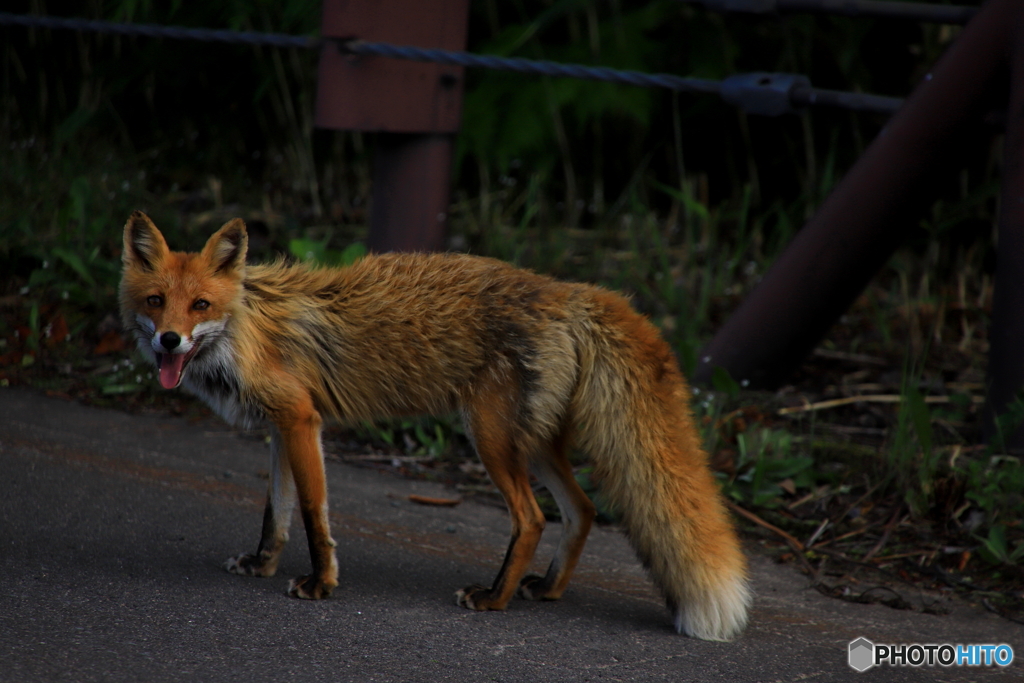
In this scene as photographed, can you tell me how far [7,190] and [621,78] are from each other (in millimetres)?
3550

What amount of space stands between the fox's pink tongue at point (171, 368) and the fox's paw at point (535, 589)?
118cm

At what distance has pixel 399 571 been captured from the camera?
310 cm

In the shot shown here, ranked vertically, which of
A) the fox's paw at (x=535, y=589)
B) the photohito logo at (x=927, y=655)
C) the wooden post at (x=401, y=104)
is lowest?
the fox's paw at (x=535, y=589)

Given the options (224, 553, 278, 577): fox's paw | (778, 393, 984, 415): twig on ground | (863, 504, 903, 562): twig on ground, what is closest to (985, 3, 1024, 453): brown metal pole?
(863, 504, 903, 562): twig on ground

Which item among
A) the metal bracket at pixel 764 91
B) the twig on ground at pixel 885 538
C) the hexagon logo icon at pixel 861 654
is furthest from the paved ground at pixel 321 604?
the metal bracket at pixel 764 91

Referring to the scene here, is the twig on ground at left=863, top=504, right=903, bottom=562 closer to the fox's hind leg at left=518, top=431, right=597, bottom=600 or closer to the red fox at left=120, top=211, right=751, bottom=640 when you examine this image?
the red fox at left=120, top=211, right=751, bottom=640

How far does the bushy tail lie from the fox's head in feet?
3.45

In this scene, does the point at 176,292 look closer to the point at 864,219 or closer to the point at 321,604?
the point at 321,604

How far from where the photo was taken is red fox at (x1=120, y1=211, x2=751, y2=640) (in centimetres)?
A: 280

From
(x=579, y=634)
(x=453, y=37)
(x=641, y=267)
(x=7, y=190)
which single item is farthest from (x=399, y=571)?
(x=7, y=190)

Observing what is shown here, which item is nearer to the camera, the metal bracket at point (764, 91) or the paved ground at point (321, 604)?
the paved ground at point (321, 604)

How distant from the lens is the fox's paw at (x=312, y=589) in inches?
111

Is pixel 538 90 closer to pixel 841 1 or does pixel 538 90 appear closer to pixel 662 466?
pixel 841 1

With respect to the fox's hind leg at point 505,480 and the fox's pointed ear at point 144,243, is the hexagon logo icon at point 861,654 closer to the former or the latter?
the fox's hind leg at point 505,480
